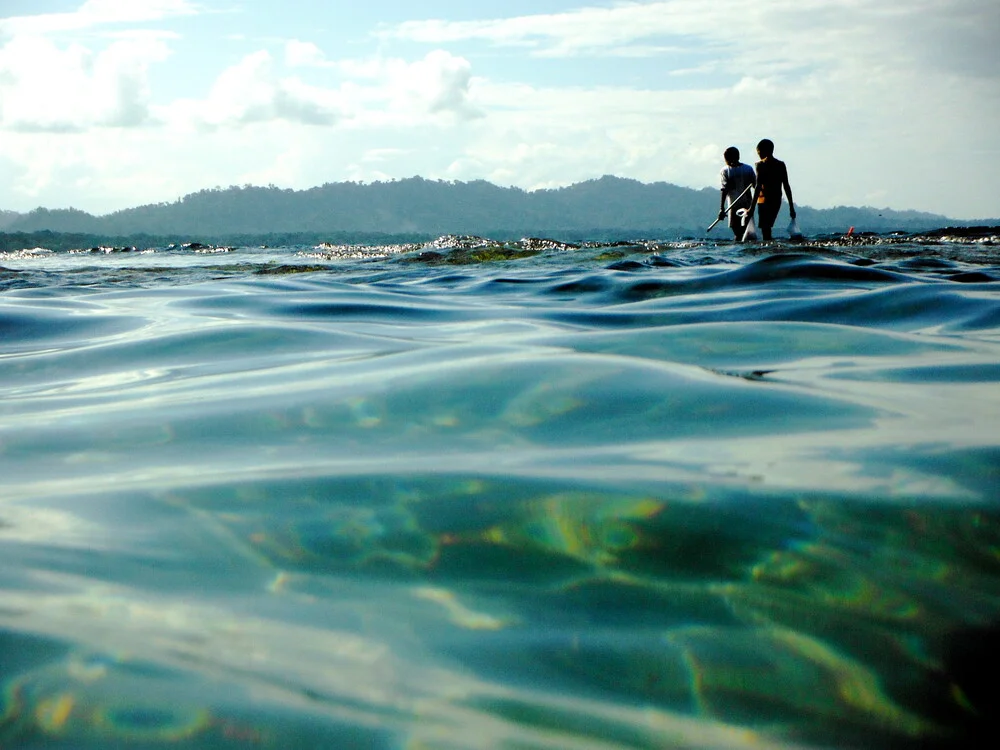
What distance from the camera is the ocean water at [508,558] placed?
37.7 inches

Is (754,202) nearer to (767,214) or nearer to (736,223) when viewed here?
(767,214)

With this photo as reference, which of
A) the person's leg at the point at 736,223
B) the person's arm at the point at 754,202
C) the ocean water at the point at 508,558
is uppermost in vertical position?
the person's arm at the point at 754,202

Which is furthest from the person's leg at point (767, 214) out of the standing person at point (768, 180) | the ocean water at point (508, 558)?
the ocean water at point (508, 558)

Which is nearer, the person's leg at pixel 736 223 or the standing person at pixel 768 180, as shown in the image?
the standing person at pixel 768 180

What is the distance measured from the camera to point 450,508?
152cm

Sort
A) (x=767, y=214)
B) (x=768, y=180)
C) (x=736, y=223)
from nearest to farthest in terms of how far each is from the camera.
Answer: (x=768, y=180) → (x=767, y=214) → (x=736, y=223)

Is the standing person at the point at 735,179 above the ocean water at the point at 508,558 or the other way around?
above

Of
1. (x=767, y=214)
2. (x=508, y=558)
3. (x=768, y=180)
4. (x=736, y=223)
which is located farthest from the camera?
(x=736, y=223)

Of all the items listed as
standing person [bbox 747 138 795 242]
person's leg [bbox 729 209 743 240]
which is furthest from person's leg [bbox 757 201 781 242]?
person's leg [bbox 729 209 743 240]

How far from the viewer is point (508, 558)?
4.40 ft

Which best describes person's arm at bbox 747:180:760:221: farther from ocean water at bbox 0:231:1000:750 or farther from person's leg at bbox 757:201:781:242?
ocean water at bbox 0:231:1000:750

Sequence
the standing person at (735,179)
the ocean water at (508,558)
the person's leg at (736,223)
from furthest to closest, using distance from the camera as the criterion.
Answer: the person's leg at (736,223) → the standing person at (735,179) → the ocean water at (508,558)

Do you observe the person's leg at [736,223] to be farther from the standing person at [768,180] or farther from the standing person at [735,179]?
the standing person at [768,180]

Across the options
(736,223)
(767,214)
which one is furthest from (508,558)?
(736,223)
